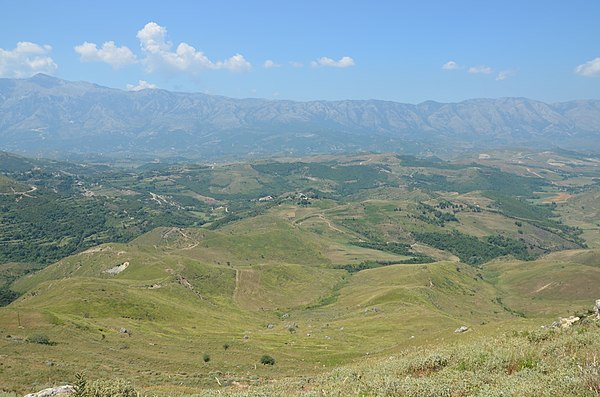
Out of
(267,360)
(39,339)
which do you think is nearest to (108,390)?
(267,360)

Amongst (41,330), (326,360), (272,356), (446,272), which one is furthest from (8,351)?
(446,272)

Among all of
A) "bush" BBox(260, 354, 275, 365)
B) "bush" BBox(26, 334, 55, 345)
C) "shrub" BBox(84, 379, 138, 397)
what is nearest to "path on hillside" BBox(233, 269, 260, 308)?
"bush" BBox(260, 354, 275, 365)

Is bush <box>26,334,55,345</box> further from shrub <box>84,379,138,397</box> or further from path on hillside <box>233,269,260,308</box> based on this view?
path on hillside <box>233,269,260,308</box>

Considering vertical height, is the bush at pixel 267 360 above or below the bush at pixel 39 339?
below

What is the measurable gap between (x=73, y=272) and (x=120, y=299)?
87.5 meters

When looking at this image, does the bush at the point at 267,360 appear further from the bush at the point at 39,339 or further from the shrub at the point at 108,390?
the shrub at the point at 108,390

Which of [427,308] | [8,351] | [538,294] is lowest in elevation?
[538,294]

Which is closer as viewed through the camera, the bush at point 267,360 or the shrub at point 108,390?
the shrub at point 108,390

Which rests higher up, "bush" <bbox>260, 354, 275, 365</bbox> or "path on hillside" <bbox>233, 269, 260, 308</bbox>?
"bush" <bbox>260, 354, 275, 365</bbox>

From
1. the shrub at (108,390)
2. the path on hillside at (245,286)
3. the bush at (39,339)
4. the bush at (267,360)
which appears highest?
the shrub at (108,390)

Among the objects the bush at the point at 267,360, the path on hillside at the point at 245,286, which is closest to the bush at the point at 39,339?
the bush at the point at 267,360

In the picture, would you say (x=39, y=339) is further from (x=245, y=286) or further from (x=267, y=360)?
(x=245, y=286)

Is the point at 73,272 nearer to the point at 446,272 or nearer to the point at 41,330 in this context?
the point at 41,330

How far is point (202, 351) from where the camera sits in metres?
78.8
